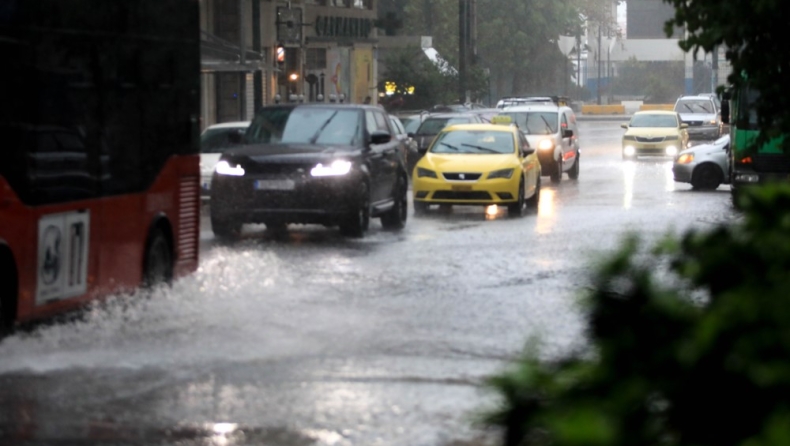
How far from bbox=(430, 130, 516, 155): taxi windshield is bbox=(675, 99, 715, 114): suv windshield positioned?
33810mm

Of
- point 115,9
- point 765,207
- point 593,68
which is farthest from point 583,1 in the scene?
point 765,207

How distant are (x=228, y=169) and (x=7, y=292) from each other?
361 inches

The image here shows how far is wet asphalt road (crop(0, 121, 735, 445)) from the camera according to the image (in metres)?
7.32

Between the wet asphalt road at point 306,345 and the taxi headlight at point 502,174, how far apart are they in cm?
410

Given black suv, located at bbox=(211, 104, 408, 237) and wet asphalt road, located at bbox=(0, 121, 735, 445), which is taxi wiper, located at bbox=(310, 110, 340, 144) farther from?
wet asphalt road, located at bbox=(0, 121, 735, 445)

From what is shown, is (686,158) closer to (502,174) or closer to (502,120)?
(502,120)

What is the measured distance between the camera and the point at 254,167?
18156 mm

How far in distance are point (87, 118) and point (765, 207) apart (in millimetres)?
8289

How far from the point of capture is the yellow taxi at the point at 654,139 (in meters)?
43.2

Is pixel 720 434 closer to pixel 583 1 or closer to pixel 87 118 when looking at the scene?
pixel 87 118

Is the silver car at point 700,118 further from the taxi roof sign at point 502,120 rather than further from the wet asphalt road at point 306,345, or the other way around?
the wet asphalt road at point 306,345

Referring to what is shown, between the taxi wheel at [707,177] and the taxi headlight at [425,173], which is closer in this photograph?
the taxi headlight at [425,173]

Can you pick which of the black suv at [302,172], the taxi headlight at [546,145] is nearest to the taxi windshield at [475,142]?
the black suv at [302,172]

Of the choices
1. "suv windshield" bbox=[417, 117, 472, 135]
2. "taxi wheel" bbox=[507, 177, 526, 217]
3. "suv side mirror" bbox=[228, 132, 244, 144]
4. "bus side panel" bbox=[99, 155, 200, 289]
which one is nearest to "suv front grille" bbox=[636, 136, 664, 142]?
"suv windshield" bbox=[417, 117, 472, 135]
